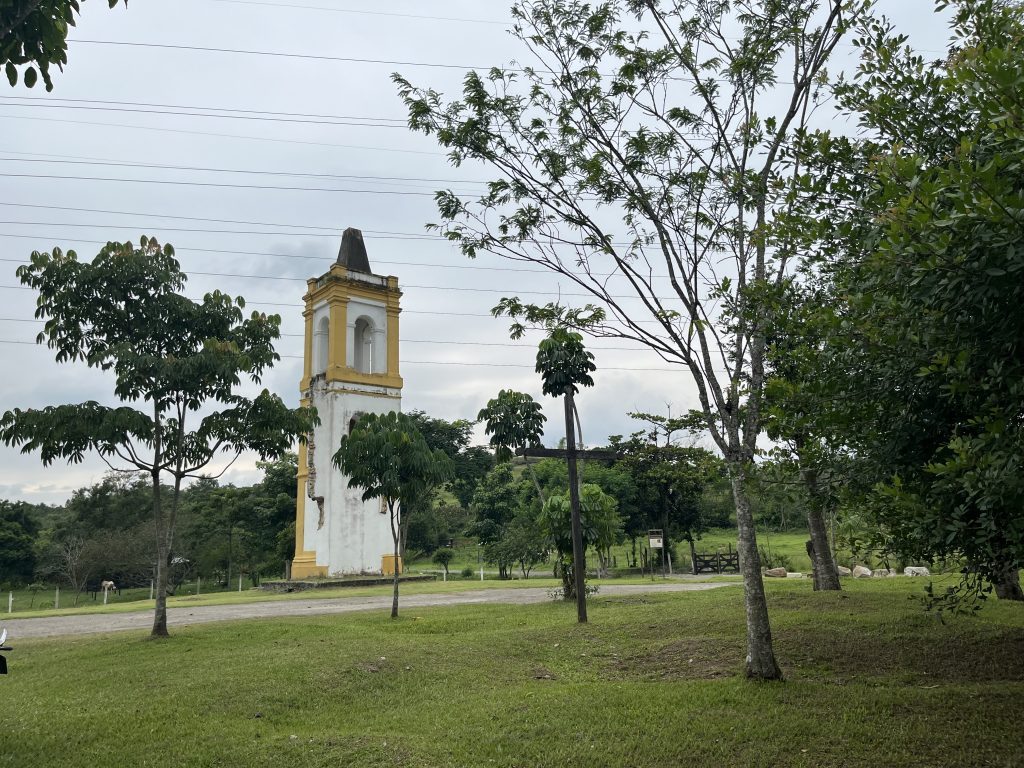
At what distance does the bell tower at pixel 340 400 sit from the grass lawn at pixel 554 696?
781 inches

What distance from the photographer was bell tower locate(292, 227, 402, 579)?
1248 inches

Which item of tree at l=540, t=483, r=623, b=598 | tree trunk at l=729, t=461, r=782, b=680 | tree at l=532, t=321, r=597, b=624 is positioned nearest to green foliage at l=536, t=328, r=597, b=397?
tree at l=532, t=321, r=597, b=624

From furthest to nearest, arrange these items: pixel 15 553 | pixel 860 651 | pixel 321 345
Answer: pixel 15 553 < pixel 321 345 < pixel 860 651

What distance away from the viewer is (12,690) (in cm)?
891

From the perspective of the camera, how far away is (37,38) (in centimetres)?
433

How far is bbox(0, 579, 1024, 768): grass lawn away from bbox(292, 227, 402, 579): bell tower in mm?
19842

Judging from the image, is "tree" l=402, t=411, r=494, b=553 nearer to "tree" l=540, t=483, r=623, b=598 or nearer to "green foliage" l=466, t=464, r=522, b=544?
"green foliage" l=466, t=464, r=522, b=544

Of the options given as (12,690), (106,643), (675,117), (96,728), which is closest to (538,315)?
(675,117)

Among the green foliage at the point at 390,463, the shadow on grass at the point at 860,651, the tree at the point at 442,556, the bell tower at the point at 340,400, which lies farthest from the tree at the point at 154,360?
the tree at the point at 442,556

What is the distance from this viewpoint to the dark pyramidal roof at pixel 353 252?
1393 inches

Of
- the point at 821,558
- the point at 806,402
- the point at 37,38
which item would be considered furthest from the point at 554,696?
the point at 821,558

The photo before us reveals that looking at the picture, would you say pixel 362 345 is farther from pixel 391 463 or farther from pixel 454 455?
pixel 391 463

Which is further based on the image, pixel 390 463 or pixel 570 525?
pixel 570 525

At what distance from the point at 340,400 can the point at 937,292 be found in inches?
1171
